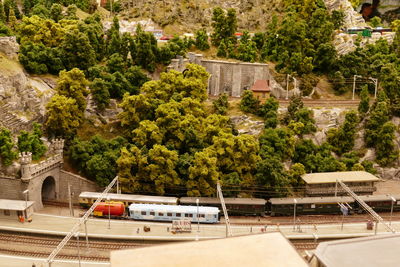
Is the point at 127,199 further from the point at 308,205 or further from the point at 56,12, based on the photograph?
the point at 56,12

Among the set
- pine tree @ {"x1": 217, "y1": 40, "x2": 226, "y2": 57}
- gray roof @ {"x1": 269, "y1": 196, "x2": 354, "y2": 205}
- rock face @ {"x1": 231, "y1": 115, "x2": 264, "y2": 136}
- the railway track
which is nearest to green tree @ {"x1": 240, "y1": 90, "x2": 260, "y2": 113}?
rock face @ {"x1": 231, "y1": 115, "x2": 264, "y2": 136}

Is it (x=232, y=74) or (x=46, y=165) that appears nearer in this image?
(x=46, y=165)

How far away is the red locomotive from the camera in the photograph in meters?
43.8

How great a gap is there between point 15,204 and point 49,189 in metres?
6.78

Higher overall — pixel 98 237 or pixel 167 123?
pixel 167 123

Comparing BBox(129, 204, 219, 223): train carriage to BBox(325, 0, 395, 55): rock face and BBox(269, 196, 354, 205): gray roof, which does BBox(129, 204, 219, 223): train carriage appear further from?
BBox(325, 0, 395, 55): rock face

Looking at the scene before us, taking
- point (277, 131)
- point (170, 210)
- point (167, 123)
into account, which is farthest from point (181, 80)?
point (170, 210)

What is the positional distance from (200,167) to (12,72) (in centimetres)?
2648

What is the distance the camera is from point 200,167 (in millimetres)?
45219

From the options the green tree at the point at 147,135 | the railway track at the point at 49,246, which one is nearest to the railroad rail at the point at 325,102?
the green tree at the point at 147,135

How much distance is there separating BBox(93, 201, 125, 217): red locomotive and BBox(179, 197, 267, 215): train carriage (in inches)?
252

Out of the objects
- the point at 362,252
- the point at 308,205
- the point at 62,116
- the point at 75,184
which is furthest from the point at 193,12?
the point at 362,252

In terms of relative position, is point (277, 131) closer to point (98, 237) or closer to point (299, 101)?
point (299, 101)

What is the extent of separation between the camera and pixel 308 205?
153 ft
